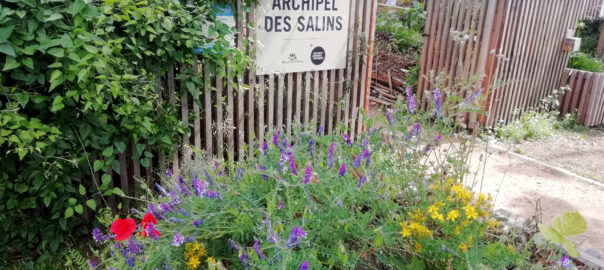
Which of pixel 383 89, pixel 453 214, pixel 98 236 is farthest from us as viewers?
pixel 383 89

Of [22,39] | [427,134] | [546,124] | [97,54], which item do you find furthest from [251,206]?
[546,124]

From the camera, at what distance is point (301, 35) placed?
13.9 feet

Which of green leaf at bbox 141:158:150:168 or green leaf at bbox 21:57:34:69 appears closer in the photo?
green leaf at bbox 21:57:34:69

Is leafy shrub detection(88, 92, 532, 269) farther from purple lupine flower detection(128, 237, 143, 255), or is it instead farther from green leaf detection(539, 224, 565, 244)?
green leaf detection(539, 224, 565, 244)

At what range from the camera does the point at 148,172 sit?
11.5 feet

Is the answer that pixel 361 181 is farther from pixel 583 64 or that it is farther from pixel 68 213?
pixel 583 64

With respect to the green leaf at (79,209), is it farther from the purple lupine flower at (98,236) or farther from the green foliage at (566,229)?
the green foliage at (566,229)

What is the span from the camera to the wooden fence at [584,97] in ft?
24.5

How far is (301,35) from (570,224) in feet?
10.4

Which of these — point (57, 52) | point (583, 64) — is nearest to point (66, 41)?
point (57, 52)

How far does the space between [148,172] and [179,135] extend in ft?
1.22

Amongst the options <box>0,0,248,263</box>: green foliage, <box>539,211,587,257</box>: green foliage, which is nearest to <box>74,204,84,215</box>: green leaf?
<box>0,0,248,263</box>: green foliage

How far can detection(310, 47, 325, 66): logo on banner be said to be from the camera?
436cm

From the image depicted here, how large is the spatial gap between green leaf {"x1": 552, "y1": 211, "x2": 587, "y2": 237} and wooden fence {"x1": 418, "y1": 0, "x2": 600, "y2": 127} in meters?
4.65
